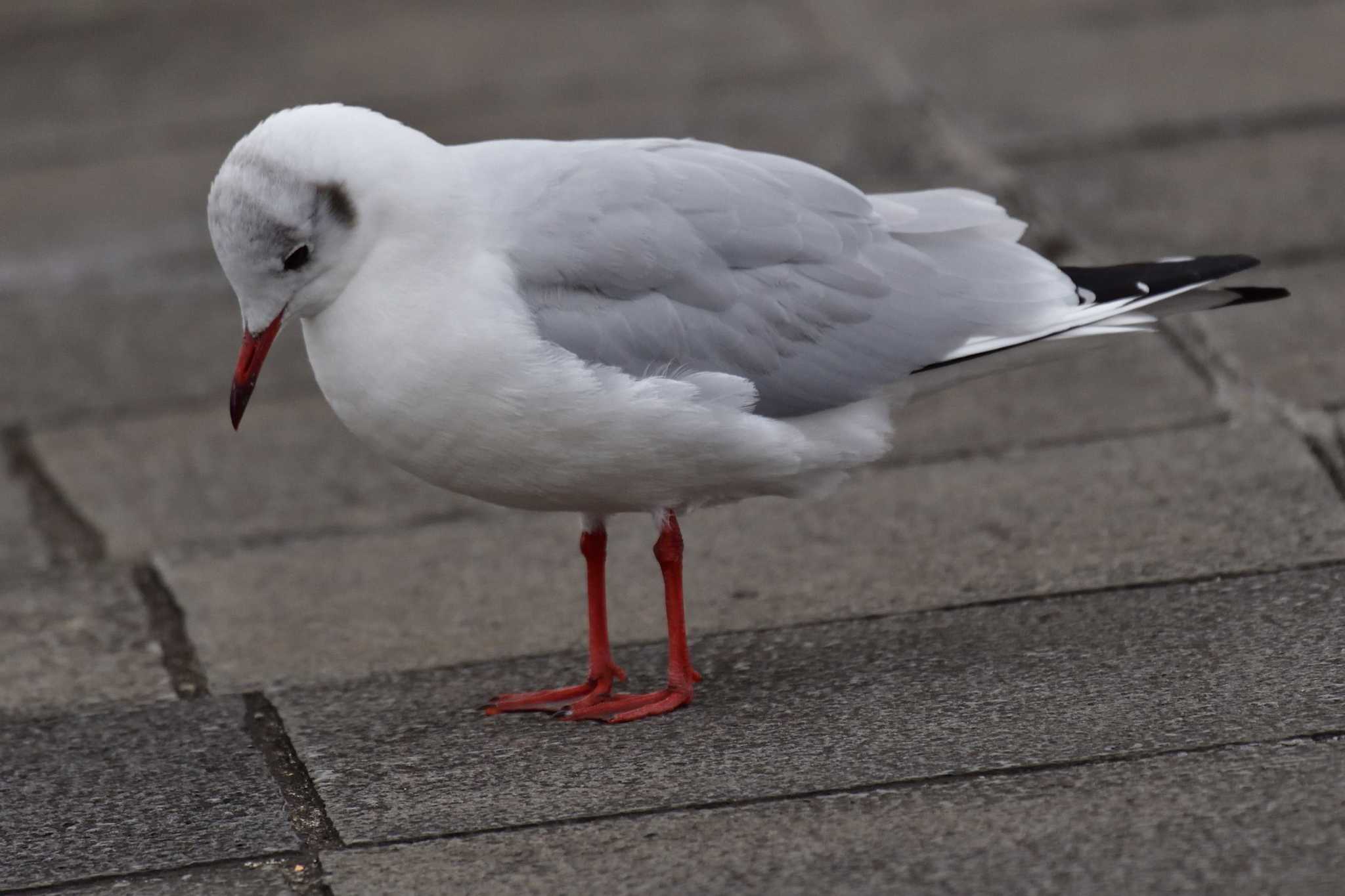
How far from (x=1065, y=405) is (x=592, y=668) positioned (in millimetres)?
2260

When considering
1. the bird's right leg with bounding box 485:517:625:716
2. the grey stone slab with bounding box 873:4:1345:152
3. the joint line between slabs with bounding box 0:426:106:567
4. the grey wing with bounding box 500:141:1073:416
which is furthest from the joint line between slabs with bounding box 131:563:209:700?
the grey stone slab with bounding box 873:4:1345:152

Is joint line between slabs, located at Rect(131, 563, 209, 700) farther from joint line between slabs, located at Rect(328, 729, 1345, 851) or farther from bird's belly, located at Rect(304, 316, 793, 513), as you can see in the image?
joint line between slabs, located at Rect(328, 729, 1345, 851)

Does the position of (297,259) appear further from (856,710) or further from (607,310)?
(856,710)

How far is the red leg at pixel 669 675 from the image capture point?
430 cm

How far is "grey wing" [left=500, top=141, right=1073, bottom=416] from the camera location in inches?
165

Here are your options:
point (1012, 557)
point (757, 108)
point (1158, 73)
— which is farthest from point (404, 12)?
point (1012, 557)

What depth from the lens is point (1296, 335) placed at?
20.5 feet

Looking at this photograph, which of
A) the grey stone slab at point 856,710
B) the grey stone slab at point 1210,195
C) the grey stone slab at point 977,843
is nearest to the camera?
the grey stone slab at point 977,843

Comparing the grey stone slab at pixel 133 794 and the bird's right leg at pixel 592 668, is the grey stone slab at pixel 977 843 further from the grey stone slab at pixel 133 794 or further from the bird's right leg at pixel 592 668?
the bird's right leg at pixel 592 668

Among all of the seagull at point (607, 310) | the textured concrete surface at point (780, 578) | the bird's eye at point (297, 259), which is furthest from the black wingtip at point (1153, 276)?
the bird's eye at point (297, 259)

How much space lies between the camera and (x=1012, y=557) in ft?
16.4

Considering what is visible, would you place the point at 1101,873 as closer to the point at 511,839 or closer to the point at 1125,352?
the point at 511,839

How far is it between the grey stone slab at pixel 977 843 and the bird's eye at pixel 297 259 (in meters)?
1.23

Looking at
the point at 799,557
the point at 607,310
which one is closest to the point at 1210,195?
the point at 799,557
